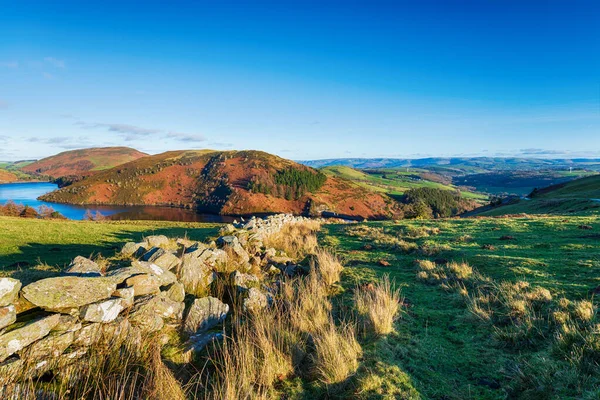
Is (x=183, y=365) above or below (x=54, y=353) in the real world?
below

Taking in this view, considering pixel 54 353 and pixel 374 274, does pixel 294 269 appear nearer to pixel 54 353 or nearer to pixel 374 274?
pixel 374 274

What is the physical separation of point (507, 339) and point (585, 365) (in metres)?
1.27

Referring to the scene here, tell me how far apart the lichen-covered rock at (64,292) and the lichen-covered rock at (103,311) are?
16cm

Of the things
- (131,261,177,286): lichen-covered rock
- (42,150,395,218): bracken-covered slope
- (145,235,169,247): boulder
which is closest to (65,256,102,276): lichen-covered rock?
(131,261,177,286): lichen-covered rock

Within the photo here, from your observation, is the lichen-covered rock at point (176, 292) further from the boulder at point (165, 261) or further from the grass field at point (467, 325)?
the grass field at point (467, 325)

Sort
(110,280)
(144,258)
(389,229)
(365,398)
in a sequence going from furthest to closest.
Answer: (389,229)
(144,258)
(110,280)
(365,398)

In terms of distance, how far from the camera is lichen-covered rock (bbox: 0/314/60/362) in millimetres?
4133

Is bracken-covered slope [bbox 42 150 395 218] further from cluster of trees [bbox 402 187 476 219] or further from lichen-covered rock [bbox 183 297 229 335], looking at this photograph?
lichen-covered rock [bbox 183 297 229 335]

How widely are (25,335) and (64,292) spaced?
86 centimetres

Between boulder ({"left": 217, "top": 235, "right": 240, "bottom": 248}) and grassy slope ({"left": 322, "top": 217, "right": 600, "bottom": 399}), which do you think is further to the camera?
boulder ({"left": 217, "top": 235, "right": 240, "bottom": 248})

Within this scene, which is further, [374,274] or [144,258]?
[374,274]

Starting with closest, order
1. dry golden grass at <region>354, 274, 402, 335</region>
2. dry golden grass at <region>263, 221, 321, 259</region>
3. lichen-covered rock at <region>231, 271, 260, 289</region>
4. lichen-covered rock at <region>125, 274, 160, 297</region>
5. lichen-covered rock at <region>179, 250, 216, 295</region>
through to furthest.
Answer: dry golden grass at <region>354, 274, 402, 335</region> < lichen-covered rock at <region>125, 274, 160, 297</region> < lichen-covered rock at <region>179, 250, 216, 295</region> < lichen-covered rock at <region>231, 271, 260, 289</region> < dry golden grass at <region>263, 221, 321, 259</region>

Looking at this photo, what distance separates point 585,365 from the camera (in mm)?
4363

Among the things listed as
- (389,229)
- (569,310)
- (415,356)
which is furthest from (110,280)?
(389,229)
